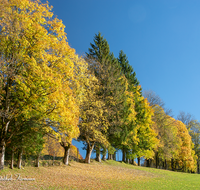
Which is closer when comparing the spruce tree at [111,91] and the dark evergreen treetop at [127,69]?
the spruce tree at [111,91]

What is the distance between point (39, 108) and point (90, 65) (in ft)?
49.6

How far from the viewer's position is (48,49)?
12.0 meters

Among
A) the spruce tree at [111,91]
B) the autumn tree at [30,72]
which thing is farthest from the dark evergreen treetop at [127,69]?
the autumn tree at [30,72]

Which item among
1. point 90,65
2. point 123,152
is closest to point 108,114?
point 90,65

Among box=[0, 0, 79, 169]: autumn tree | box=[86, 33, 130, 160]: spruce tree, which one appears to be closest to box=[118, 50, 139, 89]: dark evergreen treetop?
box=[86, 33, 130, 160]: spruce tree

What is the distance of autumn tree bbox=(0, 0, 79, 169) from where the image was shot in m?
10.3

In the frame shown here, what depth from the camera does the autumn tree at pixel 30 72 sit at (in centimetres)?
1034

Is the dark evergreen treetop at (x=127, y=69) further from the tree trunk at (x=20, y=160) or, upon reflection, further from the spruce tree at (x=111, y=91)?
the tree trunk at (x=20, y=160)

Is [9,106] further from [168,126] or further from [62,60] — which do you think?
[168,126]

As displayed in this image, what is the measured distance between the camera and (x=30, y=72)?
10.8m

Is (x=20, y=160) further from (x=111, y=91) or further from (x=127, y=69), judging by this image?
(x=127, y=69)

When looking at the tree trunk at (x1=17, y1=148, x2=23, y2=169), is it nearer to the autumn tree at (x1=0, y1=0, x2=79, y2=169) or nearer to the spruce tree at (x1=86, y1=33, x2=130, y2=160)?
the autumn tree at (x1=0, y1=0, x2=79, y2=169)

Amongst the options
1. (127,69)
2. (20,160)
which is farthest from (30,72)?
(127,69)

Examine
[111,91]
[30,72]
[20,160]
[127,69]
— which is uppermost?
[127,69]
